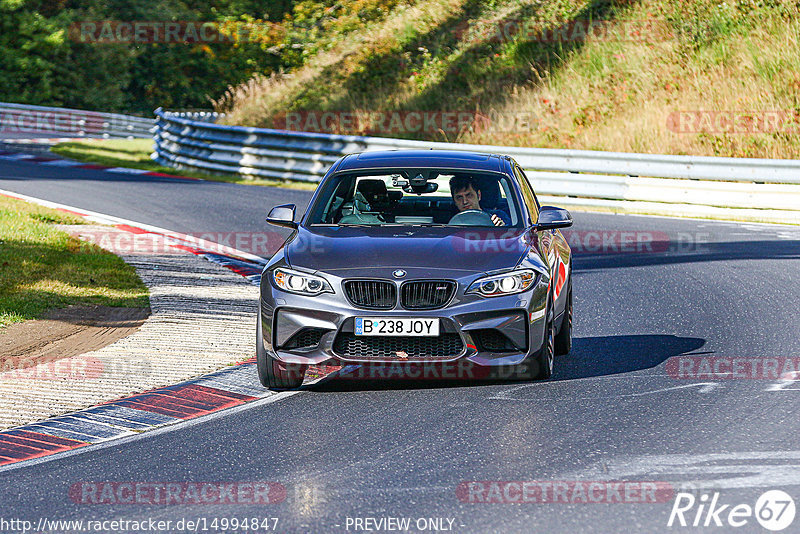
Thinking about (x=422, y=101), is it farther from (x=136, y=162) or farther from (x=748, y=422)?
(x=748, y=422)

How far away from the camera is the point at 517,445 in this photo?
265 inches

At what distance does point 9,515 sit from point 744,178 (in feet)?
56.4

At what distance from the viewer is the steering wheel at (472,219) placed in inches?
358

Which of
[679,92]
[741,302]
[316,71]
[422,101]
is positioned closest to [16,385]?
[741,302]

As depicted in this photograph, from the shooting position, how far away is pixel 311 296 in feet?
26.2

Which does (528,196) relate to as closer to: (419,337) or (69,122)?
(419,337)

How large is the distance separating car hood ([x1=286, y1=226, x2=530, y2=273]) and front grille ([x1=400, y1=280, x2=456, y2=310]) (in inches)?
4.6

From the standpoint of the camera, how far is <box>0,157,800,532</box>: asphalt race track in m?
5.59

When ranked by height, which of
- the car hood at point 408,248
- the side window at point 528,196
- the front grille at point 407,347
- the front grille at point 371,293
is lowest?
the front grille at point 407,347
